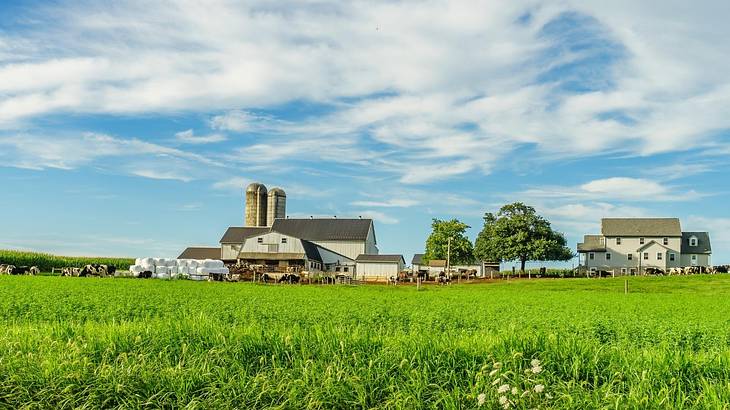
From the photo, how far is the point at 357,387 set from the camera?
8203 millimetres

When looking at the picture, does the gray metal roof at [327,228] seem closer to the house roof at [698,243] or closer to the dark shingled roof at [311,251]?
the dark shingled roof at [311,251]

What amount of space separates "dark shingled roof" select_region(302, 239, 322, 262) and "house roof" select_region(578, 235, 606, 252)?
37.7m

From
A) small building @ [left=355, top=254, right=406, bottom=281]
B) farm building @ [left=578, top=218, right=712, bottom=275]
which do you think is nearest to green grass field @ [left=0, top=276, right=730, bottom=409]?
small building @ [left=355, top=254, right=406, bottom=281]

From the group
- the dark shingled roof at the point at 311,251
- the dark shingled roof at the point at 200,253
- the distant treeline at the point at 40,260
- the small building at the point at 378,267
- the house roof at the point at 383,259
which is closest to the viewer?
the distant treeline at the point at 40,260

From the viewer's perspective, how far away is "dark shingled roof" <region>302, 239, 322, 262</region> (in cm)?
8050

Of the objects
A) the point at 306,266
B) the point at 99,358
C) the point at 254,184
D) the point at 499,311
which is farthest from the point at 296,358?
the point at 254,184

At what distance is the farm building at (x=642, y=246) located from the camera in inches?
3615

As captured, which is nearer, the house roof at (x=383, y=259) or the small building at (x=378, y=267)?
the small building at (x=378, y=267)

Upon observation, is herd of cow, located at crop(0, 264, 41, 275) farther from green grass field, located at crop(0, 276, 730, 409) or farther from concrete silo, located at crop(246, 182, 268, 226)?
green grass field, located at crop(0, 276, 730, 409)

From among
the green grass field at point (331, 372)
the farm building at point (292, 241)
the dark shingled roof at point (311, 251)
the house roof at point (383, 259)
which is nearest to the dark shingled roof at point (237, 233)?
the farm building at point (292, 241)

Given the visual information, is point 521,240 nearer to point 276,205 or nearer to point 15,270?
point 276,205

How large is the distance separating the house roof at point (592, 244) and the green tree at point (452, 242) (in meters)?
15.8

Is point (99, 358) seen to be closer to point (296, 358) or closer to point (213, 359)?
point (213, 359)

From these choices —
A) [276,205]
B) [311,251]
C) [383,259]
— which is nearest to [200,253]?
[276,205]
